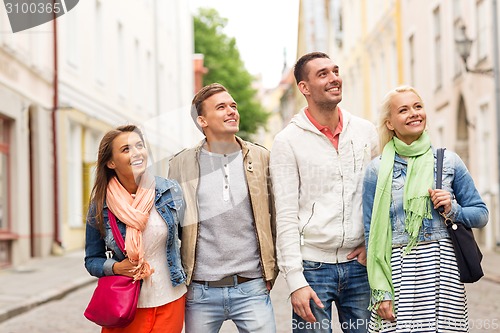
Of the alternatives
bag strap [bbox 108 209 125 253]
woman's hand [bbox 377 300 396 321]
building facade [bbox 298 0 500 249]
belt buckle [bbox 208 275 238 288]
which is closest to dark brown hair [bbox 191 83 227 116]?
bag strap [bbox 108 209 125 253]

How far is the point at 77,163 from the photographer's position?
1977 cm

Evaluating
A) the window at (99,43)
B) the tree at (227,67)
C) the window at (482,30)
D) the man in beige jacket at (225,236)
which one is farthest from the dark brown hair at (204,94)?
the tree at (227,67)

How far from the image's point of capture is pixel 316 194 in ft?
12.2

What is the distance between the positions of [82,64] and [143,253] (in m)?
16.8

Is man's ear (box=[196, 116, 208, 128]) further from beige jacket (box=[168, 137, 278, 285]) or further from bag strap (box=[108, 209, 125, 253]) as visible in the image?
bag strap (box=[108, 209, 125, 253])

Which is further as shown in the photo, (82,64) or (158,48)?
(158,48)

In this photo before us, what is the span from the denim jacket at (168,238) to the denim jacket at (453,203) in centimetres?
77

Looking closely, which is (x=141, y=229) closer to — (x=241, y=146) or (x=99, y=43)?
(x=241, y=146)

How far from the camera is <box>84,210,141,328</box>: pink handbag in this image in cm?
349

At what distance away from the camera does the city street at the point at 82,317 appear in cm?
776

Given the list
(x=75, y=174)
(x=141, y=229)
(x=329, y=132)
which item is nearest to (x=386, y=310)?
(x=329, y=132)

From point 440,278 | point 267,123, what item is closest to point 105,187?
point 440,278

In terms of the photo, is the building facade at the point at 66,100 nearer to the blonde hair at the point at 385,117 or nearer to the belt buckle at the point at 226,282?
the belt buckle at the point at 226,282

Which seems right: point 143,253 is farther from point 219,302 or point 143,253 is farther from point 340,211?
point 340,211
